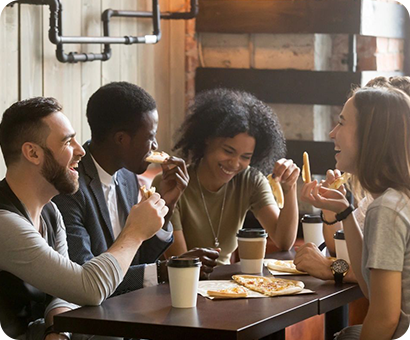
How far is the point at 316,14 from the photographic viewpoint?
3.92 metres

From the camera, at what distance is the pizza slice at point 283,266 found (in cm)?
252

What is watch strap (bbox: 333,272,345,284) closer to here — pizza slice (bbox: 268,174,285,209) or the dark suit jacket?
the dark suit jacket

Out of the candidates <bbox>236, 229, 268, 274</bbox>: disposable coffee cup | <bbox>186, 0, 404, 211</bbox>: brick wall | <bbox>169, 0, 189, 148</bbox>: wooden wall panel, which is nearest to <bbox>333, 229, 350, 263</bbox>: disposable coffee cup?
<bbox>236, 229, 268, 274</bbox>: disposable coffee cup

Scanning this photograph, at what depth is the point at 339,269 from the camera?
2385mm

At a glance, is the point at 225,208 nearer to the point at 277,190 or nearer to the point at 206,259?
the point at 277,190

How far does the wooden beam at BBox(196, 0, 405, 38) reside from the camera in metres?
3.86

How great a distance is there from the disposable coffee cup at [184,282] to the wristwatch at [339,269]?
1.76 feet

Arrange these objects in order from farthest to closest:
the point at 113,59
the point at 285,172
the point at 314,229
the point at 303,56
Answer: the point at 303,56
the point at 113,59
the point at 285,172
the point at 314,229

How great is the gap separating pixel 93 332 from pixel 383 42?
102 inches

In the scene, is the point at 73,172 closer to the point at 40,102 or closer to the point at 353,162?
the point at 40,102

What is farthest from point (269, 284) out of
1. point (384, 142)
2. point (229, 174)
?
point (229, 174)

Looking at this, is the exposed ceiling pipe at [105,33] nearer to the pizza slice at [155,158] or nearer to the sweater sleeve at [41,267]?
the pizza slice at [155,158]

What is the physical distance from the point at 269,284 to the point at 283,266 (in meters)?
0.27

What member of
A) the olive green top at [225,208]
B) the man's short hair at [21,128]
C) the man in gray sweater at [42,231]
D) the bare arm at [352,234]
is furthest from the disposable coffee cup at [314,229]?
the man's short hair at [21,128]
